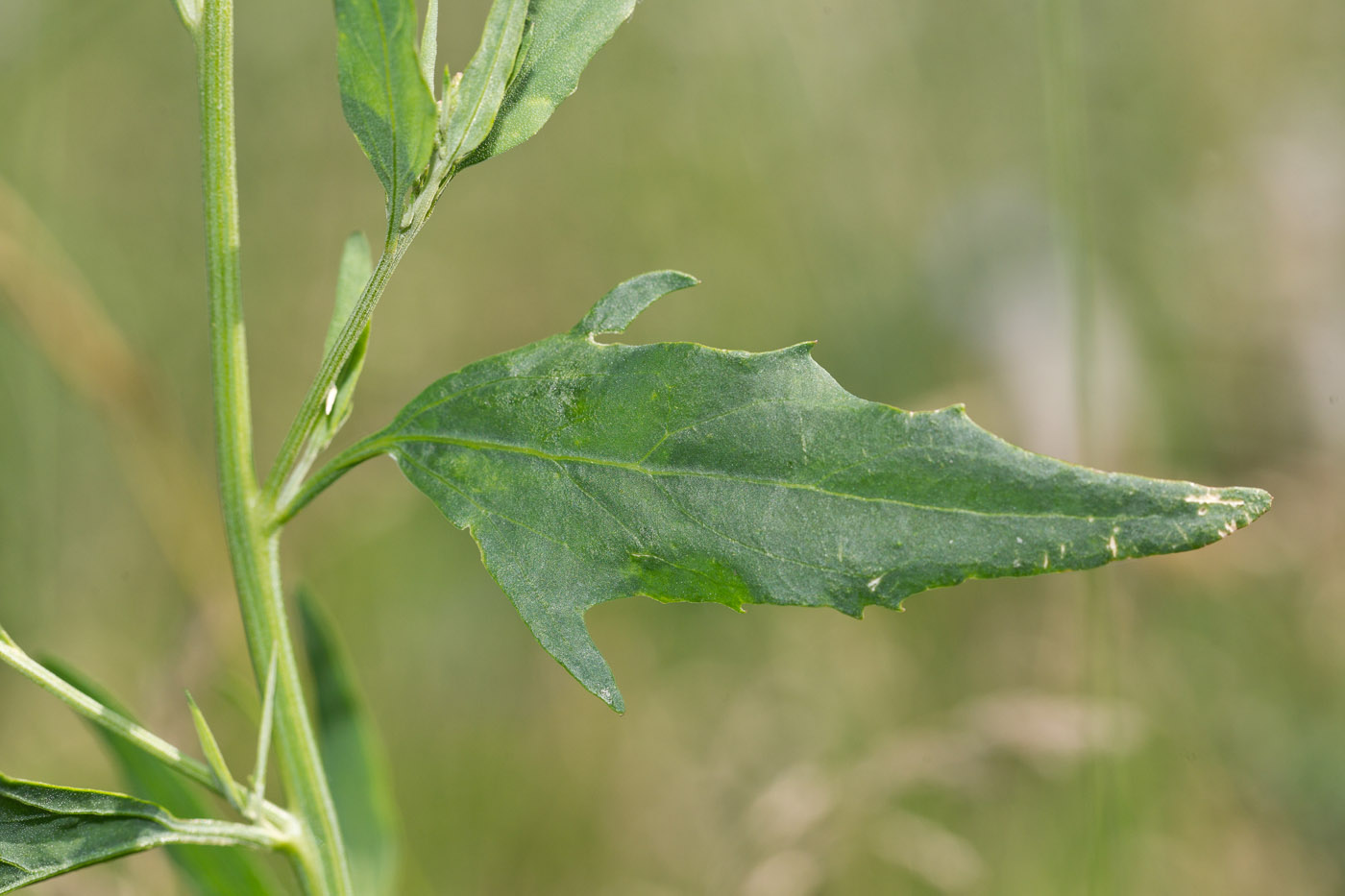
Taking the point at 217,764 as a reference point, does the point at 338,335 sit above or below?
above

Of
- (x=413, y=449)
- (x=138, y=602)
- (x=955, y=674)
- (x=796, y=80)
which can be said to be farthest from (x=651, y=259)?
(x=413, y=449)

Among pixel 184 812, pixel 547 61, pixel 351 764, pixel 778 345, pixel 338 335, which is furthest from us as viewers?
pixel 778 345

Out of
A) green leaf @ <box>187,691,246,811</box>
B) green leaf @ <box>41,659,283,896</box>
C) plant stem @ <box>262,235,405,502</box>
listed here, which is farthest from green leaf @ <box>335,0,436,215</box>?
green leaf @ <box>41,659,283,896</box>

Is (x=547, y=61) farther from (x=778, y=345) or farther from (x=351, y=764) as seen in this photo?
(x=778, y=345)

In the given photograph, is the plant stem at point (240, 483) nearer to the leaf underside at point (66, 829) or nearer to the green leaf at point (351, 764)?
the leaf underside at point (66, 829)

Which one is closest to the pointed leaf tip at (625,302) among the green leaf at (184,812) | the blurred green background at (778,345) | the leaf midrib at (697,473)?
the leaf midrib at (697,473)

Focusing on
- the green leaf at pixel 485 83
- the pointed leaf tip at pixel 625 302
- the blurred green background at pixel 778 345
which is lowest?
the blurred green background at pixel 778 345

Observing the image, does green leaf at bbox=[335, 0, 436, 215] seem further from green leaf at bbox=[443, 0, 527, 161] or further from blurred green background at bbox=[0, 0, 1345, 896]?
blurred green background at bbox=[0, 0, 1345, 896]

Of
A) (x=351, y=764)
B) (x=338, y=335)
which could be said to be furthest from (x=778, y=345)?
(x=338, y=335)
